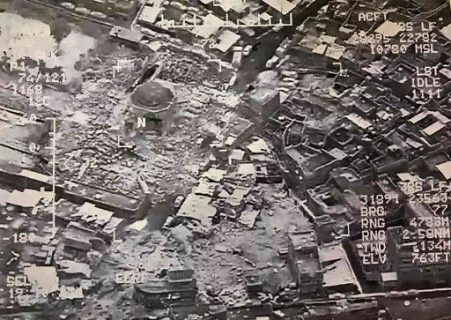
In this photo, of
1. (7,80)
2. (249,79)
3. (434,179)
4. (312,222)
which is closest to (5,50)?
(7,80)

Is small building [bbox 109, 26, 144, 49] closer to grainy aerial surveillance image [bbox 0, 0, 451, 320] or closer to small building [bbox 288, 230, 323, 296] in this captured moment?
grainy aerial surveillance image [bbox 0, 0, 451, 320]

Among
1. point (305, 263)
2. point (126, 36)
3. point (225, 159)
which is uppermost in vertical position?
point (126, 36)

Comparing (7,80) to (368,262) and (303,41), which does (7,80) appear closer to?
(303,41)

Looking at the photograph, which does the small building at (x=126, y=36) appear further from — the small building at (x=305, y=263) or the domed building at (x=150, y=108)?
the small building at (x=305, y=263)

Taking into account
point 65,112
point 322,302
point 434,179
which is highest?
point 65,112

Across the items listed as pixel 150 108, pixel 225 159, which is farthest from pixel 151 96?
pixel 225 159

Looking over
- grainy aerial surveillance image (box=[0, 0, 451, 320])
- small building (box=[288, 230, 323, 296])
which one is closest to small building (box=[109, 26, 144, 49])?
grainy aerial surveillance image (box=[0, 0, 451, 320])

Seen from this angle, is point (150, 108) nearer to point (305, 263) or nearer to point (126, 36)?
point (126, 36)
